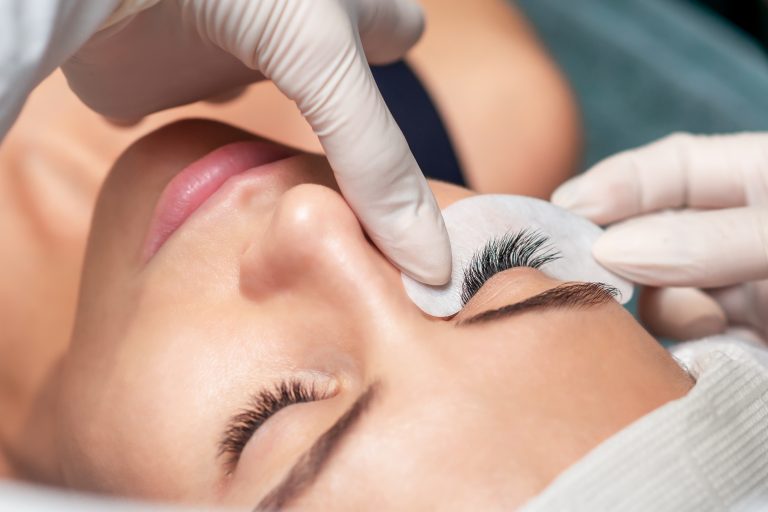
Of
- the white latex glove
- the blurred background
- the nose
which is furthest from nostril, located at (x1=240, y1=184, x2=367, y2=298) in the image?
the blurred background

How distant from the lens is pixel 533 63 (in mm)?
1554

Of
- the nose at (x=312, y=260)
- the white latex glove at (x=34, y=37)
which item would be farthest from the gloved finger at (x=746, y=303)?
Answer: the white latex glove at (x=34, y=37)

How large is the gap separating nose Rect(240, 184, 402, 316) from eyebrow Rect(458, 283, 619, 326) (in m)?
0.09

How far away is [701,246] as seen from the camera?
1177 millimetres

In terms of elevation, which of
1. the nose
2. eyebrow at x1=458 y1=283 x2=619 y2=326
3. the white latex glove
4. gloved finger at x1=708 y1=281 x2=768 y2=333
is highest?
the white latex glove

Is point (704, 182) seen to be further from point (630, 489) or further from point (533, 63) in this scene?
point (630, 489)

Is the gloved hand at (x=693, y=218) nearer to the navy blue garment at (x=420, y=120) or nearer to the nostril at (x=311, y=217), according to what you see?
the navy blue garment at (x=420, y=120)

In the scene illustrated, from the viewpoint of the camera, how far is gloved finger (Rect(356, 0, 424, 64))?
3.40 feet

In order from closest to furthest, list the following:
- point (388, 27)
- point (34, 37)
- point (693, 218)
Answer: point (34, 37) < point (388, 27) < point (693, 218)

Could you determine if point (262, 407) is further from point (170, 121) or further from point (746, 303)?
point (746, 303)

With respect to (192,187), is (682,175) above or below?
below

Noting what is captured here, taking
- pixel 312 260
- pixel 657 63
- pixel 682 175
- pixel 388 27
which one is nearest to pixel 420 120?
pixel 388 27

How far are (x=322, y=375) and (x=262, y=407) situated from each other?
0.22 ft

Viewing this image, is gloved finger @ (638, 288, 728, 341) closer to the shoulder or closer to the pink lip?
the shoulder
